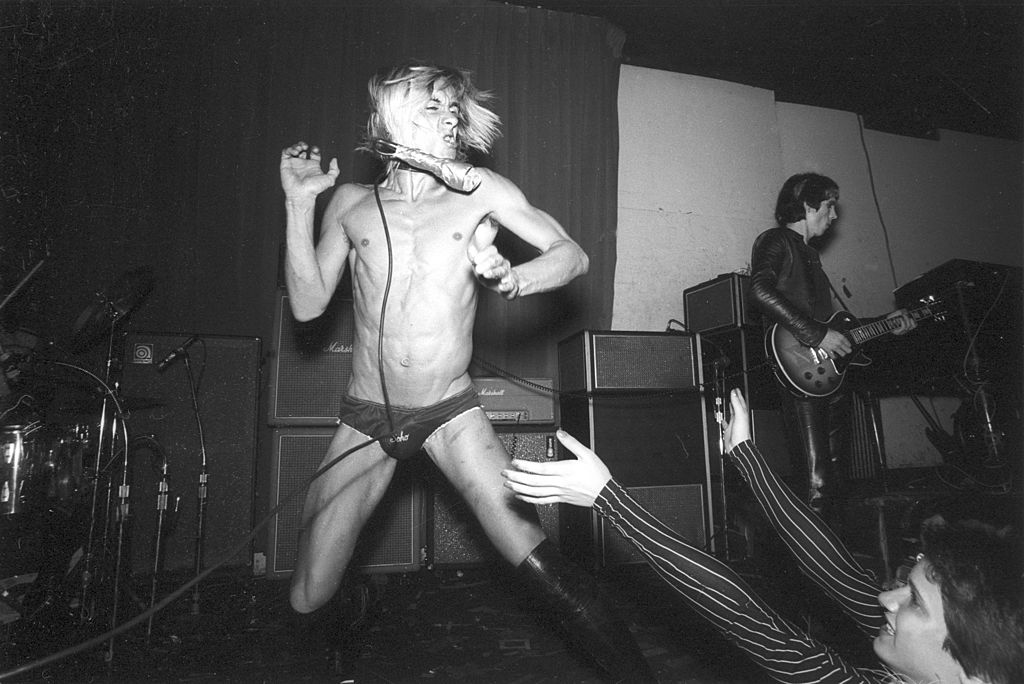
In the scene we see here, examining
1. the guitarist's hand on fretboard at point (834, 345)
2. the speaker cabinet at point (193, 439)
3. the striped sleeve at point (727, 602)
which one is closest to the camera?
the striped sleeve at point (727, 602)

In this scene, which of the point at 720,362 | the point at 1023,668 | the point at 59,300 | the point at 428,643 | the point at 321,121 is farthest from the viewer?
the point at 321,121

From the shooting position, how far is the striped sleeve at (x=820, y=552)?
4.33 ft

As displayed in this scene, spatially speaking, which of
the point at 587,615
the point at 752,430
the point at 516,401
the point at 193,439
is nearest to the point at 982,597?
the point at 587,615

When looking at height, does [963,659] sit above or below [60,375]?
below

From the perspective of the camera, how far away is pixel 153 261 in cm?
338

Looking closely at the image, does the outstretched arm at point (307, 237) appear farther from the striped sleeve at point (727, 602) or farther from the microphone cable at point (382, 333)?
the striped sleeve at point (727, 602)

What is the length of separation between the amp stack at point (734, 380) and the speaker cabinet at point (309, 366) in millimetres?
2154

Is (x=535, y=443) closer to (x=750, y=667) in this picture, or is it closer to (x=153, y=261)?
(x=750, y=667)

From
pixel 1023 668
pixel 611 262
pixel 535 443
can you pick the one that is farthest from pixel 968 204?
pixel 1023 668

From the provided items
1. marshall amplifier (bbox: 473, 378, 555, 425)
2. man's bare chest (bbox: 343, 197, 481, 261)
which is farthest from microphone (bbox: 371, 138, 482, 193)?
marshall amplifier (bbox: 473, 378, 555, 425)

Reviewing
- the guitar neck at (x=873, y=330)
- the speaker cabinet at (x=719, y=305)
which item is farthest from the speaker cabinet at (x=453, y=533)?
the guitar neck at (x=873, y=330)

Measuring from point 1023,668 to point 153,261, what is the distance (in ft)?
13.3

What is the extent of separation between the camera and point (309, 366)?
3064 mm

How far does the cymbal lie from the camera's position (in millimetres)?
2754
